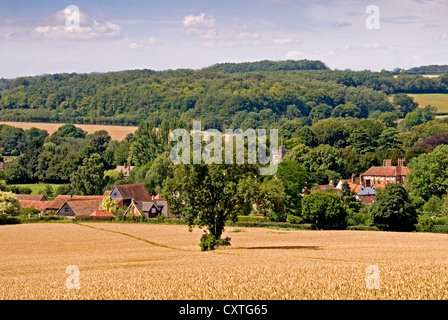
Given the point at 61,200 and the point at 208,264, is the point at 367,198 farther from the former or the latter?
the point at 208,264


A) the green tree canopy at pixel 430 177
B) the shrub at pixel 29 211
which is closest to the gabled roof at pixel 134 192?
the shrub at pixel 29 211

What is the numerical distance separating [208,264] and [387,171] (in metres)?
99.2

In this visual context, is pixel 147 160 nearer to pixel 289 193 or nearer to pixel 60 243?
pixel 289 193

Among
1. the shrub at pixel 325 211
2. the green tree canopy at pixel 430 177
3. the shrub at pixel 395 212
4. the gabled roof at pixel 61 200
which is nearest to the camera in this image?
the shrub at pixel 395 212

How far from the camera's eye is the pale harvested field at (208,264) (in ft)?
77.5

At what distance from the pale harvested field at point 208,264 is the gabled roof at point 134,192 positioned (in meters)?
26.5

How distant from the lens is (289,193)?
89000 mm

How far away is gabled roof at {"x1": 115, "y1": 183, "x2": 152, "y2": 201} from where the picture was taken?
338ft

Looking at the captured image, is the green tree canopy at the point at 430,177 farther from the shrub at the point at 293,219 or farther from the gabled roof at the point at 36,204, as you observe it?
the gabled roof at the point at 36,204

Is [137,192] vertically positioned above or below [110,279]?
below

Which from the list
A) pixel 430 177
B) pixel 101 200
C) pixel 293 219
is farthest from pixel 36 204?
pixel 430 177

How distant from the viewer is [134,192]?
→ 104 meters
